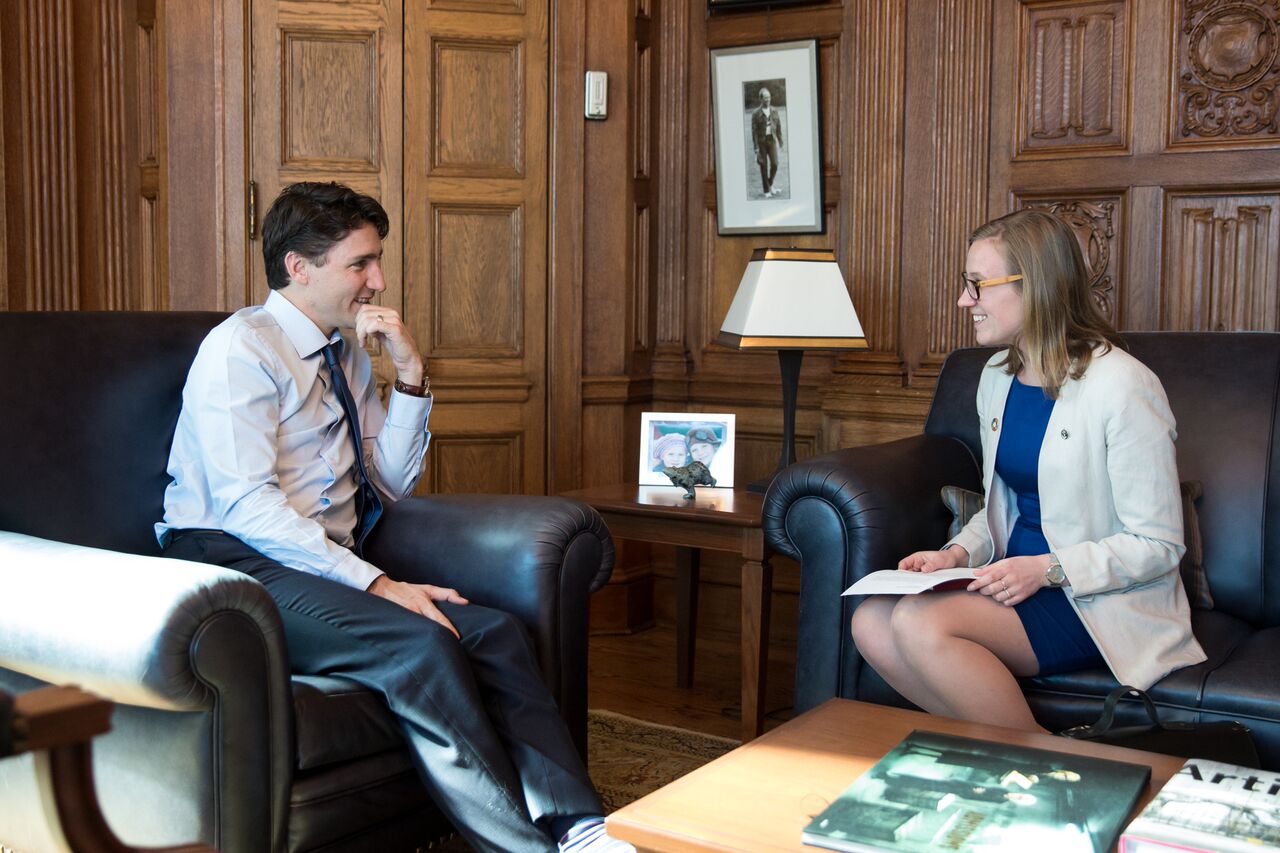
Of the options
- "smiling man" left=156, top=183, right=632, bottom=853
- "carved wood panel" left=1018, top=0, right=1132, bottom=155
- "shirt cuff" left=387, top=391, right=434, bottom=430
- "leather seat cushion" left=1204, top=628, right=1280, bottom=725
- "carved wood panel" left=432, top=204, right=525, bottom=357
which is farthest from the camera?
"carved wood panel" left=432, top=204, right=525, bottom=357

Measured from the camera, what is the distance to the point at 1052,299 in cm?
235

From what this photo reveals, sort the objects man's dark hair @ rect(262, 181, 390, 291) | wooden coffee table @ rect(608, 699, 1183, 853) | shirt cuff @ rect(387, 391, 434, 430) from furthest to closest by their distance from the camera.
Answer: shirt cuff @ rect(387, 391, 434, 430), man's dark hair @ rect(262, 181, 390, 291), wooden coffee table @ rect(608, 699, 1183, 853)

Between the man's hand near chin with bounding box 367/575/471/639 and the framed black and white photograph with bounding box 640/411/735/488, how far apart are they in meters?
1.29

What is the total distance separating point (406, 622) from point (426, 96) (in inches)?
87.7

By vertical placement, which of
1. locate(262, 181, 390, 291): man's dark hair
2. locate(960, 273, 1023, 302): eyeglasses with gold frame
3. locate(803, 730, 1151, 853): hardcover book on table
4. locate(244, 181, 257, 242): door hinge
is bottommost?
locate(803, 730, 1151, 853): hardcover book on table

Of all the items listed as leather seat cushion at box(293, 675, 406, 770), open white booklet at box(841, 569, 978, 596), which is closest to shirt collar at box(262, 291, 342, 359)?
leather seat cushion at box(293, 675, 406, 770)

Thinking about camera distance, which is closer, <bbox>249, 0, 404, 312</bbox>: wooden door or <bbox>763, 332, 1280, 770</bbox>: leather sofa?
<bbox>763, 332, 1280, 770</bbox>: leather sofa

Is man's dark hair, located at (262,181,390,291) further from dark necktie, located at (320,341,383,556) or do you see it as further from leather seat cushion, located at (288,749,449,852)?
leather seat cushion, located at (288,749,449,852)

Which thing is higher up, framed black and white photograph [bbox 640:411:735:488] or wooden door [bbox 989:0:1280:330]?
wooden door [bbox 989:0:1280:330]

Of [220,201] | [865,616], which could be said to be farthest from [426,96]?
[865,616]

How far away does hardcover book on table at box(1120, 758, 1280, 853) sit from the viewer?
1.28m

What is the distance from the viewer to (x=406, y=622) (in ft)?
6.34

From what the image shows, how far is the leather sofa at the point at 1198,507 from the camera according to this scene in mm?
2201

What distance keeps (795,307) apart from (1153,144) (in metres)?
0.99
